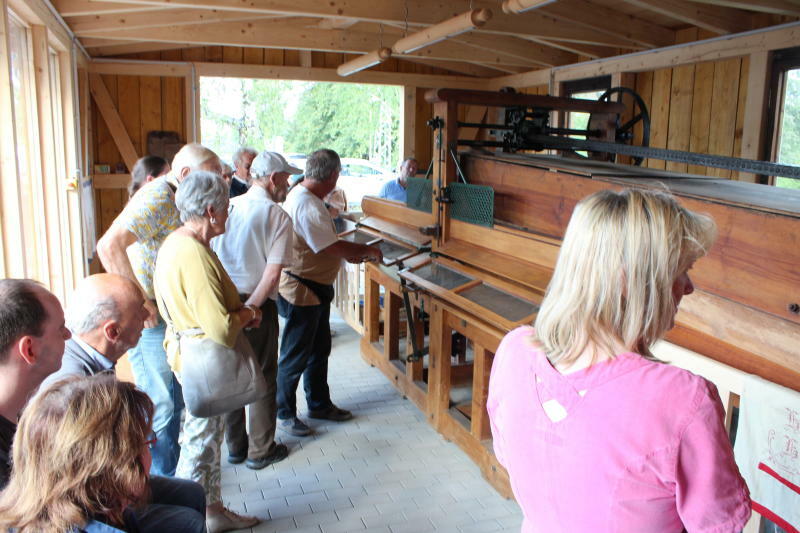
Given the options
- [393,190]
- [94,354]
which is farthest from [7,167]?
[393,190]

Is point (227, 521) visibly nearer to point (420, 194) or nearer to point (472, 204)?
point (472, 204)

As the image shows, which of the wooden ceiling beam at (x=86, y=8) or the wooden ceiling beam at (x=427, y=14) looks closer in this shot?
the wooden ceiling beam at (x=86, y=8)

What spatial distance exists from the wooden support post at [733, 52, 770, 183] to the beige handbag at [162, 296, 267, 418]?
4401 millimetres

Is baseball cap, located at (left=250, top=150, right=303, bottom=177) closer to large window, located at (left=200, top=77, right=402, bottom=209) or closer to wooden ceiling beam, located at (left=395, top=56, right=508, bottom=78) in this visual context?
wooden ceiling beam, located at (left=395, top=56, right=508, bottom=78)

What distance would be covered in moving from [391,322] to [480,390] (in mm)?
1482

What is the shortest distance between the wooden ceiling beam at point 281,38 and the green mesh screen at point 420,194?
375 cm

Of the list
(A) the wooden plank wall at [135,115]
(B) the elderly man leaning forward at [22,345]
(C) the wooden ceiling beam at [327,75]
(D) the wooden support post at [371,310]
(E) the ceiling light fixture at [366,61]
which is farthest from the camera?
(C) the wooden ceiling beam at [327,75]

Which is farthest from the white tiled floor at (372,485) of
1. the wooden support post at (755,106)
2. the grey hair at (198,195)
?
the wooden support post at (755,106)

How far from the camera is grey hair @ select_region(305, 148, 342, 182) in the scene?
3.63 metres

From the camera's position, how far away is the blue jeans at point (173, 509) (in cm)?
168

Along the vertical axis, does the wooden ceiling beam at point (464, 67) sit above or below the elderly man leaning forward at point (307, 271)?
above

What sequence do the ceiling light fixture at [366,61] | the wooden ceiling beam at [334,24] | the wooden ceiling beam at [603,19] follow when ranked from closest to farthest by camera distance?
the wooden ceiling beam at [603,19], the ceiling light fixture at [366,61], the wooden ceiling beam at [334,24]

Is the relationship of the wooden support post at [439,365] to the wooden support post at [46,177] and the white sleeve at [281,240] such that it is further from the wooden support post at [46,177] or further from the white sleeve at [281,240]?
the wooden support post at [46,177]

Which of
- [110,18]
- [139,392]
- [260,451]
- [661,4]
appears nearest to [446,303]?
[260,451]
